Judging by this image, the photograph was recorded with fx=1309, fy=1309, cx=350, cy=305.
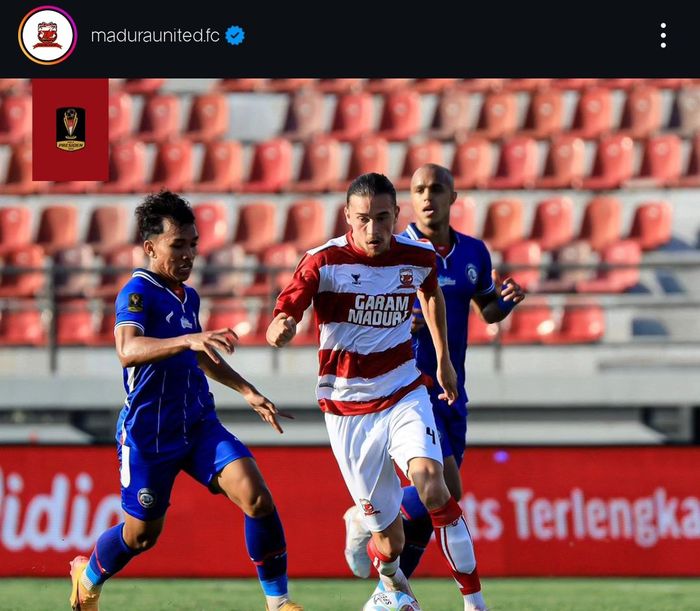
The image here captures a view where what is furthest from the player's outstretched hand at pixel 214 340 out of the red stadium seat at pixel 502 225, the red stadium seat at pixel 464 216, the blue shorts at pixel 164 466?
the red stadium seat at pixel 502 225

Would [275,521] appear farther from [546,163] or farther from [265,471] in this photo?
[546,163]

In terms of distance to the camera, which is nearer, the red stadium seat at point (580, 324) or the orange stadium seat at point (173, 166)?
the red stadium seat at point (580, 324)

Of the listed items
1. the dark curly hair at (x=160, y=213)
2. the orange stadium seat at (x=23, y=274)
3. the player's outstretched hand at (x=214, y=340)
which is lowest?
the orange stadium seat at (x=23, y=274)

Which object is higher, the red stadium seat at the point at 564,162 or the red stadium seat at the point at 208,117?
the red stadium seat at the point at 208,117

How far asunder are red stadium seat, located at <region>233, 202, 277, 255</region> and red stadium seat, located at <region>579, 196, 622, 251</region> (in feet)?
11.6

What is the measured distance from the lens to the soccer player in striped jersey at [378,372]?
19.8 feet

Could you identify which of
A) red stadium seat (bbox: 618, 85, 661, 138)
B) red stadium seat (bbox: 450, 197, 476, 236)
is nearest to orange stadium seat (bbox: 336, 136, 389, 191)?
red stadium seat (bbox: 450, 197, 476, 236)

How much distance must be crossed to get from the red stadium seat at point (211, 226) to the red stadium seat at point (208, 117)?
1377 millimetres

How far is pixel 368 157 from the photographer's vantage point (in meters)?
15.6

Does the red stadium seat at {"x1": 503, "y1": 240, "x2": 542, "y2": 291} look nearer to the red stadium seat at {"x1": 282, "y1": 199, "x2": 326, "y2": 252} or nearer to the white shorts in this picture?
the red stadium seat at {"x1": 282, "y1": 199, "x2": 326, "y2": 252}

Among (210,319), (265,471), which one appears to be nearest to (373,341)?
(265,471)

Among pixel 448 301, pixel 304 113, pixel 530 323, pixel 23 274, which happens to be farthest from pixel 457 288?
pixel 304 113

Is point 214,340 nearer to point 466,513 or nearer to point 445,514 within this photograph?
point 445,514

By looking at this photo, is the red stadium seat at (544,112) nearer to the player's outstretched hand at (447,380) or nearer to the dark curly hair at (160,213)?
the player's outstretched hand at (447,380)
